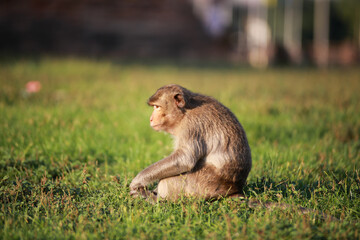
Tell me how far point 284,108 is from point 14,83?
7.01 metres

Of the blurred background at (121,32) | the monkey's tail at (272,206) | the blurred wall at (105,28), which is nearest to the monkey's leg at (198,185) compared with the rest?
the monkey's tail at (272,206)

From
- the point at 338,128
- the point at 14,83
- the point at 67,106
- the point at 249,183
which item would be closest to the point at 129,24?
the point at 14,83

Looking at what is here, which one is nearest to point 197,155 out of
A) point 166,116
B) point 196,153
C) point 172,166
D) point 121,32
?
point 196,153

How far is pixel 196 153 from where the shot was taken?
11.3 feet

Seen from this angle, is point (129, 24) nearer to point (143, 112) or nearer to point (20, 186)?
point (143, 112)

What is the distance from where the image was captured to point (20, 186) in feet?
12.2

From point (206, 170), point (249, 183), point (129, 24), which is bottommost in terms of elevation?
point (249, 183)

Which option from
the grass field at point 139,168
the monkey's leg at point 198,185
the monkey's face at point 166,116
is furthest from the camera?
the monkey's face at point 166,116

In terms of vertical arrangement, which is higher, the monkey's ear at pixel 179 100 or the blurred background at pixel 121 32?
the blurred background at pixel 121 32

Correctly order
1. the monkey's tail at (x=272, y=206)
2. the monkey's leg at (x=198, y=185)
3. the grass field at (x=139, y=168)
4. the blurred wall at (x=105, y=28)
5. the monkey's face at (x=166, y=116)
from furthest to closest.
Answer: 1. the blurred wall at (x=105, y=28)
2. the monkey's face at (x=166, y=116)
3. the monkey's leg at (x=198, y=185)
4. the monkey's tail at (x=272, y=206)
5. the grass field at (x=139, y=168)

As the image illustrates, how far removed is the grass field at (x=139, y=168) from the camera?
122 inches

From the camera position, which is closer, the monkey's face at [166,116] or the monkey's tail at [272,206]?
the monkey's tail at [272,206]

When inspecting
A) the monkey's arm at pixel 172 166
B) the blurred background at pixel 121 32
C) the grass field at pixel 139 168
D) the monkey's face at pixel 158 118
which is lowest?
the grass field at pixel 139 168

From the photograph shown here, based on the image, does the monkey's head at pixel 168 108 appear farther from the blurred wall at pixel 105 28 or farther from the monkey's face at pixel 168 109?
the blurred wall at pixel 105 28
